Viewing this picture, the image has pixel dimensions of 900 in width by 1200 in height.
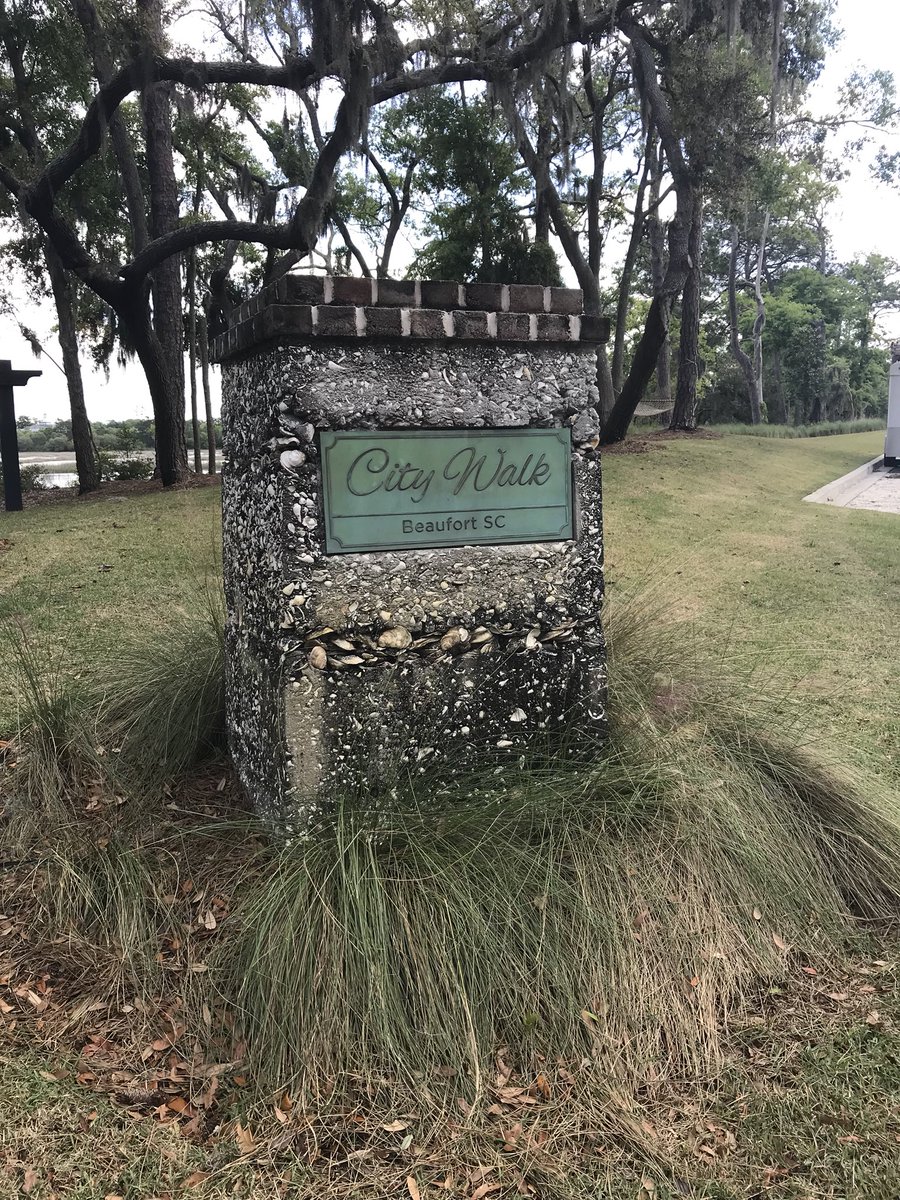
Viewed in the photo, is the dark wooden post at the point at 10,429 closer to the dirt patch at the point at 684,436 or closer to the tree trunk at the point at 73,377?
the tree trunk at the point at 73,377

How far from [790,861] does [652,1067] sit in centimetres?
93

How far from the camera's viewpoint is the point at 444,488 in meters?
2.83

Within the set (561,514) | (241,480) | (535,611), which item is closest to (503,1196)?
(535,611)

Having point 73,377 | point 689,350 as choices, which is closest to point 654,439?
point 689,350

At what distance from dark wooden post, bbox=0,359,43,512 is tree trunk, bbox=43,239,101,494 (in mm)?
3580

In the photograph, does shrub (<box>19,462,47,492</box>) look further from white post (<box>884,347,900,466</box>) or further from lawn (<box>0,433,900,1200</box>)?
white post (<box>884,347,900,466</box>)

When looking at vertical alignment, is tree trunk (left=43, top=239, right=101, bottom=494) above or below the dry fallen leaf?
above

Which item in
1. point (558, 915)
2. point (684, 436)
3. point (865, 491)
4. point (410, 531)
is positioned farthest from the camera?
point (684, 436)

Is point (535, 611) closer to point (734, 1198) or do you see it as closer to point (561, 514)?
point (561, 514)

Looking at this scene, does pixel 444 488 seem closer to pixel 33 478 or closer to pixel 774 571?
pixel 774 571

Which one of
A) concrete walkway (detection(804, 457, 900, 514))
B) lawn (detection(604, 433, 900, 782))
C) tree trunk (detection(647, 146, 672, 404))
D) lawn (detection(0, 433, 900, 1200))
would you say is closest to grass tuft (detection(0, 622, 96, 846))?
lawn (detection(0, 433, 900, 1200))

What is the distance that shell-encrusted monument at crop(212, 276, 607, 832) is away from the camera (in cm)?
265

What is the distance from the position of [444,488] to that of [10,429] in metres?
10.1

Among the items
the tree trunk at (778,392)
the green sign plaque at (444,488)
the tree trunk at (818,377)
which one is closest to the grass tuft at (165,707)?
the green sign plaque at (444,488)
